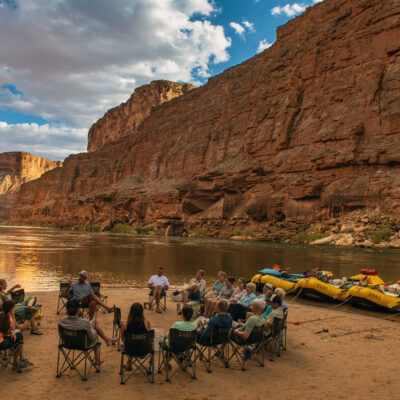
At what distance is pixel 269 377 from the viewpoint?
18.2 ft

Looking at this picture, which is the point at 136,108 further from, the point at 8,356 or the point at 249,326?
the point at 249,326

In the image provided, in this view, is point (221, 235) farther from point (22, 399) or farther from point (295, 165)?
point (22, 399)

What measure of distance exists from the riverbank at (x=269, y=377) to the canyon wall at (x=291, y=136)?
112 ft

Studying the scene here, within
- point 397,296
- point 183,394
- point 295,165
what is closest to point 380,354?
point 183,394

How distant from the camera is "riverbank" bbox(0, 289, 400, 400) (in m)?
4.89

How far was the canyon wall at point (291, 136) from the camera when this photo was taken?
4206 cm

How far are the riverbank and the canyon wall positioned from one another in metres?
34.1

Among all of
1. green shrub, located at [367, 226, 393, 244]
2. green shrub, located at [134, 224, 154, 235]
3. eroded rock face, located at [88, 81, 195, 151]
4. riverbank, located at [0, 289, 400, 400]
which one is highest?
eroded rock face, located at [88, 81, 195, 151]

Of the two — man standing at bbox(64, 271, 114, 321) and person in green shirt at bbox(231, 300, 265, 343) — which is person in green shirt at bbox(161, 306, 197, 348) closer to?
person in green shirt at bbox(231, 300, 265, 343)

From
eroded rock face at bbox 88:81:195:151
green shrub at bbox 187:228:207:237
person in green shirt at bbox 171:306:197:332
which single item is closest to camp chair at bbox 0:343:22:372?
person in green shirt at bbox 171:306:197:332

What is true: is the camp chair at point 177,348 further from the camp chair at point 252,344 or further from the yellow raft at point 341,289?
the yellow raft at point 341,289

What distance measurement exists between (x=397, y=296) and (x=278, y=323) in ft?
20.7

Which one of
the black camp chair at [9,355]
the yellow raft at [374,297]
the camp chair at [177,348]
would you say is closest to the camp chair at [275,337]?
the camp chair at [177,348]

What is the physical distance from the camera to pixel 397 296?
10.8m
